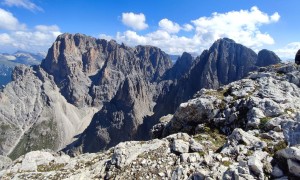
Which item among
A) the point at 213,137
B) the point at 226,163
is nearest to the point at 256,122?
the point at 213,137

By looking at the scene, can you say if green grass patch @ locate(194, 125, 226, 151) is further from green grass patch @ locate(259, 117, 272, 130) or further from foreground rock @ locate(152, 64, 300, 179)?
green grass patch @ locate(259, 117, 272, 130)

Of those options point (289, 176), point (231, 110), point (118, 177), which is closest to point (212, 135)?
point (231, 110)

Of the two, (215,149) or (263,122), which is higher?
(263,122)

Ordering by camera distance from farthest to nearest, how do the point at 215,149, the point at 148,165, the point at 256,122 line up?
1. the point at 256,122
2. the point at 215,149
3. the point at 148,165

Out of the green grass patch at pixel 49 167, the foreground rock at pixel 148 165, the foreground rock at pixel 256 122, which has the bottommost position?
the green grass patch at pixel 49 167

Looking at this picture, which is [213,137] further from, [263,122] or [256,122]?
[263,122]

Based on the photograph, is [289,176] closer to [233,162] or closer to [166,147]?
[233,162]

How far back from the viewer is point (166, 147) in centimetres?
2850

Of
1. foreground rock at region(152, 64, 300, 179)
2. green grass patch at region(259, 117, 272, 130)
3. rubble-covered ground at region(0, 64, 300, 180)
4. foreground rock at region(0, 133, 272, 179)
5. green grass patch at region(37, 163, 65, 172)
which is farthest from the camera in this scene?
green grass patch at region(37, 163, 65, 172)

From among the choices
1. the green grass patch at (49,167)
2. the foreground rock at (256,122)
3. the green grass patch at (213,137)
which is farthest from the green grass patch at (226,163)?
the green grass patch at (49,167)

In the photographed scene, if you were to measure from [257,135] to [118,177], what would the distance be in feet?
42.2

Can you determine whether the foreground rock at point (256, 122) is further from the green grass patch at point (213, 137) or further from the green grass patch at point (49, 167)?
the green grass patch at point (49, 167)

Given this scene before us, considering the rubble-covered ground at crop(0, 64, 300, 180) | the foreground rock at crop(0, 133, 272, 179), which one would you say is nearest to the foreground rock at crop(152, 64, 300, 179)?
the rubble-covered ground at crop(0, 64, 300, 180)

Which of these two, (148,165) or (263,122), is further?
(263,122)
